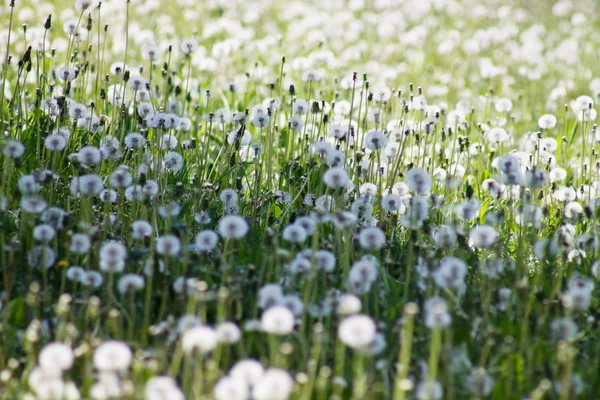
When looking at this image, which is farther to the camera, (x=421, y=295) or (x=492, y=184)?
(x=492, y=184)

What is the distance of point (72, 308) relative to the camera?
257cm

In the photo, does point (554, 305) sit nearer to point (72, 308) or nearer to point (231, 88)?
point (72, 308)

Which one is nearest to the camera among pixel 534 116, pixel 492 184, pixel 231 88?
pixel 492 184

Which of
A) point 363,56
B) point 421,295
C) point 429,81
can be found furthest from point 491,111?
point 421,295

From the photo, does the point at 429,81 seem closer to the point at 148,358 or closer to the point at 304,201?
the point at 304,201

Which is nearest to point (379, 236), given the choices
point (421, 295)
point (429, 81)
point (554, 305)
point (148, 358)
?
point (421, 295)

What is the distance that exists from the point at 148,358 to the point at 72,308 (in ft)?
1.22

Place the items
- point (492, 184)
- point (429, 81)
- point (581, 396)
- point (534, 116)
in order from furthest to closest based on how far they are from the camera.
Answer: point (429, 81) → point (534, 116) → point (492, 184) → point (581, 396)

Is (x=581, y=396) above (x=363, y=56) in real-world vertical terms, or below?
below

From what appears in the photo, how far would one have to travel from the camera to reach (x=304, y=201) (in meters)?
3.67

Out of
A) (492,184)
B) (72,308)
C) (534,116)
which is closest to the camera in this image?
(72,308)

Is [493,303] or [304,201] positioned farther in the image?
[304,201]

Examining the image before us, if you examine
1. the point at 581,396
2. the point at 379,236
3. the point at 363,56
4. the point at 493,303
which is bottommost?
the point at 581,396

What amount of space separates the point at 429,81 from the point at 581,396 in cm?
520
